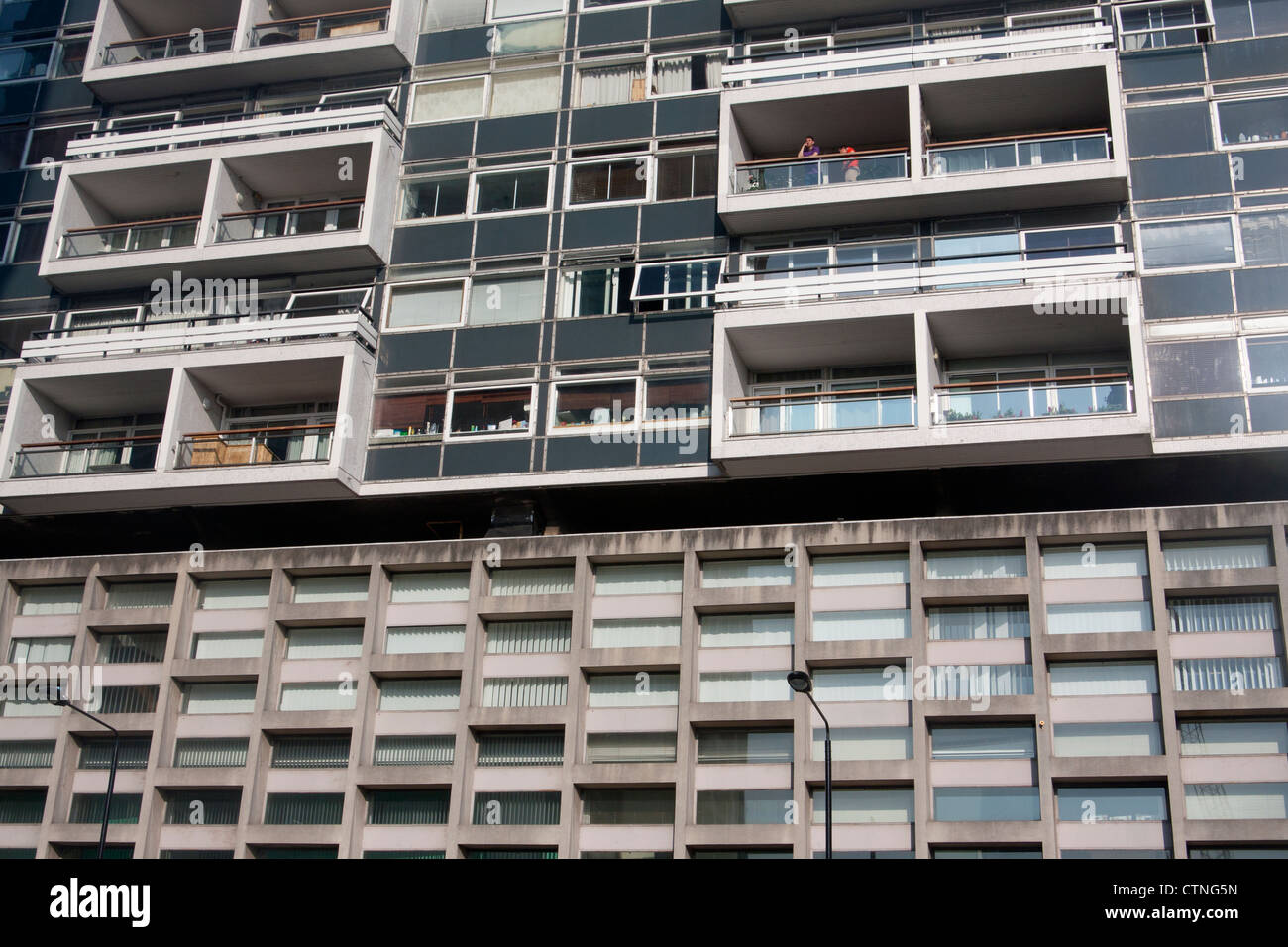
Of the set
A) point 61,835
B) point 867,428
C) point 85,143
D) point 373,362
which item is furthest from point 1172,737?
point 85,143

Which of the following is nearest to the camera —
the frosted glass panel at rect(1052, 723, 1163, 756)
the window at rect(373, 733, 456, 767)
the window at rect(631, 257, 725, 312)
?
the frosted glass panel at rect(1052, 723, 1163, 756)

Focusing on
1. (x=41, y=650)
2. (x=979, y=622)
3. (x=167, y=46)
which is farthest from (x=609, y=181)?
(x=41, y=650)

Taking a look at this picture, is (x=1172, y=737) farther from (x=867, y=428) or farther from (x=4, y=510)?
(x=4, y=510)

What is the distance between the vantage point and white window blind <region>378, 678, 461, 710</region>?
32125 mm

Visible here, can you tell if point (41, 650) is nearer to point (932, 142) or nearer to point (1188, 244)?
point (932, 142)

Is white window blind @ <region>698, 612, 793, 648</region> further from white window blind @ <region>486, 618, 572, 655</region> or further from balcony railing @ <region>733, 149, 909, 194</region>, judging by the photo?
balcony railing @ <region>733, 149, 909, 194</region>

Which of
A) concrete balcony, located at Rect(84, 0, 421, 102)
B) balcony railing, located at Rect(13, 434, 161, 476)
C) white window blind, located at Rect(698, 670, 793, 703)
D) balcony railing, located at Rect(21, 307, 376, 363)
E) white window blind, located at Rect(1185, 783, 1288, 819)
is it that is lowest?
white window blind, located at Rect(1185, 783, 1288, 819)

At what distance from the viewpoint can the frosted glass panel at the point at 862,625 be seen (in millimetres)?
30469

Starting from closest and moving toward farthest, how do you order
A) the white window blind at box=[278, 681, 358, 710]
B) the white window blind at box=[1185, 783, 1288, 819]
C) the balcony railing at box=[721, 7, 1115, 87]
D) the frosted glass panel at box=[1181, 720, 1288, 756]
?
the white window blind at box=[1185, 783, 1288, 819]
the frosted glass panel at box=[1181, 720, 1288, 756]
the white window blind at box=[278, 681, 358, 710]
the balcony railing at box=[721, 7, 1115, 87]

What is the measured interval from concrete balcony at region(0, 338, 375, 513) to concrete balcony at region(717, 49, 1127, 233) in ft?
34.5

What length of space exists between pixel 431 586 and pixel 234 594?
478 cm

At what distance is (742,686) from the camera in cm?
3053

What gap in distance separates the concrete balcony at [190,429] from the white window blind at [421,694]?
4.80m

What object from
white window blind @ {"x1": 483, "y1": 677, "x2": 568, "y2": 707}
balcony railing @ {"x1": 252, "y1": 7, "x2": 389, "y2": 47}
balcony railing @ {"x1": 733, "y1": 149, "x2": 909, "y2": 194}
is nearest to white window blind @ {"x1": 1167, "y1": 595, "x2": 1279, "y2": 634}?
balcony railing @ {"x1": 733, "y1": 149, "x2": 909, "y2": 194}
